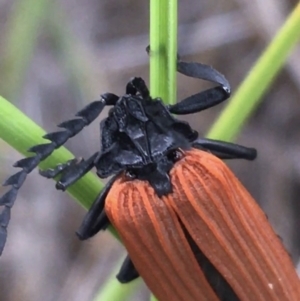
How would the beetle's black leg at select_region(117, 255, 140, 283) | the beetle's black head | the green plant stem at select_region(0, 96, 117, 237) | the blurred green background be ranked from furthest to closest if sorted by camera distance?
the blurred green background → the beetle's black leg at select_region(117, 255, 140, 283) → the beetle's black head → the green plant stem at select_region(0, 96, 117, 237)

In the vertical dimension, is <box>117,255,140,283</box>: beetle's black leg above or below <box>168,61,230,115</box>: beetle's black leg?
below

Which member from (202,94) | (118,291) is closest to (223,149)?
(202,94)

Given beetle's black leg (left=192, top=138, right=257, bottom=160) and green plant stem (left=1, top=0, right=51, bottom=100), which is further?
green plant stem (left=1, top=0, right=51, bottom=100)

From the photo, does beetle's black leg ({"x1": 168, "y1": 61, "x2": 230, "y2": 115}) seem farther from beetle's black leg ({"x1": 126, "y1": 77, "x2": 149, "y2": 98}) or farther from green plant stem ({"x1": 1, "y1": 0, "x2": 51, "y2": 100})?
green plant stem ({"x1": 1, "y1": 0, "x2": 51, "y2": 100})

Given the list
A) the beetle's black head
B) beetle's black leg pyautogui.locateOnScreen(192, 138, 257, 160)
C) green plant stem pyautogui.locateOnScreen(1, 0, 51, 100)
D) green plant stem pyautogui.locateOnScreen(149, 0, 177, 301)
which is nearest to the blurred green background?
green plant stem pyautogui.locateOnScreen(1, 0, 51, 100)

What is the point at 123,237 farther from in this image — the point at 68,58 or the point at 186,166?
the point at 68,58

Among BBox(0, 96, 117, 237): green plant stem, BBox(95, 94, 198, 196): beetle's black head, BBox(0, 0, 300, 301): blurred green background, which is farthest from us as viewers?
BBox(0, 0, 300, 301): blurred green background

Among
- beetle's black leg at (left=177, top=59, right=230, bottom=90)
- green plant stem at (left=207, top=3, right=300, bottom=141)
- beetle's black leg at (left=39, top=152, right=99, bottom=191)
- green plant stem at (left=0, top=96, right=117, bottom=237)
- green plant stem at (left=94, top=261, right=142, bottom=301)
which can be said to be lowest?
green plant stem at (left=94, top=261, right=142, bottom=301)
